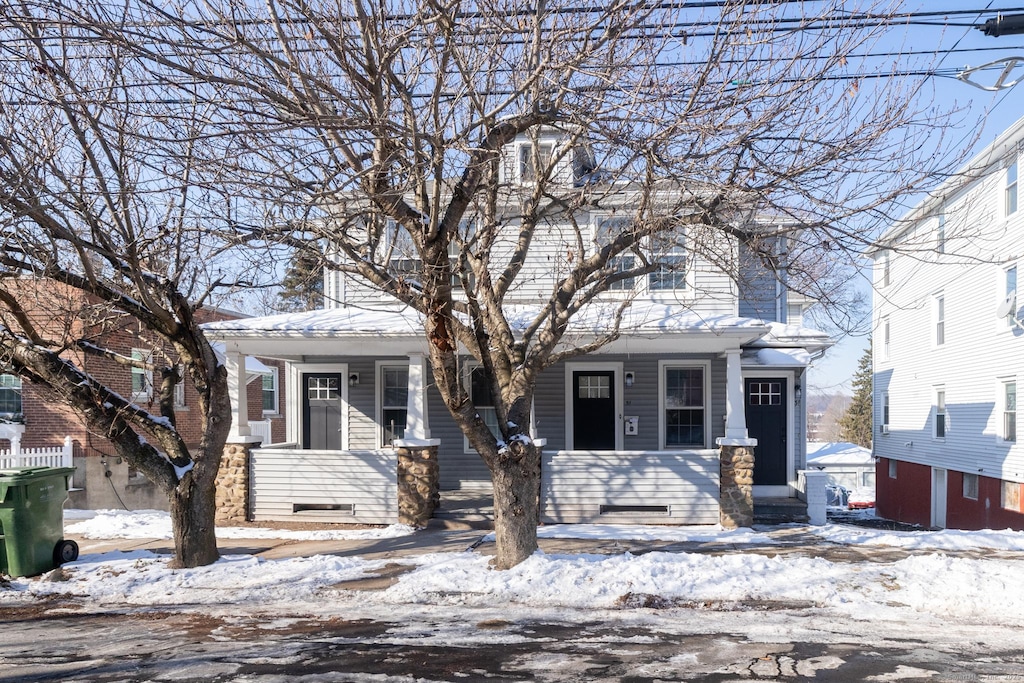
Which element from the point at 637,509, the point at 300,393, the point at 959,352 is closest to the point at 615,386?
the point at 637,509

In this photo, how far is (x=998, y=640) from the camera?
21.4ft

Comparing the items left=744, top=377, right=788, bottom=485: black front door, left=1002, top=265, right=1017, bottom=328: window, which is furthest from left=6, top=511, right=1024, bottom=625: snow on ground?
left=1002, top=265, right=1017, bottom=328: window

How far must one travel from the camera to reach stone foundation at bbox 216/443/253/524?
41.6 feet

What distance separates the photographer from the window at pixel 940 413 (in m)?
23.0

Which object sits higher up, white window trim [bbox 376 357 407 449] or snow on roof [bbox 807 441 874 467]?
white window trim [bbox 376 357 407 449]

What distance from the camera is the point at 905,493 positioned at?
25.7 meters

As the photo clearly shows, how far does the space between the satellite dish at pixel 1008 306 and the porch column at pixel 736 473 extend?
10272mm

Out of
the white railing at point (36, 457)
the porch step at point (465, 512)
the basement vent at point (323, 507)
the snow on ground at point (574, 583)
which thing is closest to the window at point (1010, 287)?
the snow on ground at point (574, 583)

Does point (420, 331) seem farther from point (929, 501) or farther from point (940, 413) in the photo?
point (929, 501)

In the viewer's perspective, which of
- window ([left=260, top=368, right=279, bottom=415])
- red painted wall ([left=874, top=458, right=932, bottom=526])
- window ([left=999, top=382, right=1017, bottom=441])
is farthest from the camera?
window ([left=260, top=368, right=279, bottom=415])

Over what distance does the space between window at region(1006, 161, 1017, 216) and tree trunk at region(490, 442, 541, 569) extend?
1545cm

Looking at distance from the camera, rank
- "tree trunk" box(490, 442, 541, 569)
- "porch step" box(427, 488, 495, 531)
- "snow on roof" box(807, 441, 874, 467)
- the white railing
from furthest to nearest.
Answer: "snow on roof" box(807, 441, 874, 467) → the white railing → "porch step" box(427, 488, 495, 531) → "tree trunk" box(490, 442, 541, 569)

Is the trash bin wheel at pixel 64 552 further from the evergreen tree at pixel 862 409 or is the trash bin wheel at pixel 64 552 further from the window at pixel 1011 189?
the evergreen tree at pixel 862 409

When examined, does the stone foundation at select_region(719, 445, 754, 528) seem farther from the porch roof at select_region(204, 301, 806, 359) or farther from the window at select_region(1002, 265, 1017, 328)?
the window at select_region(1002, 265, 1017, 328)
